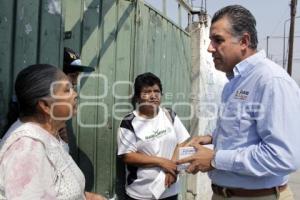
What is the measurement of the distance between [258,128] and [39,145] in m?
1.08

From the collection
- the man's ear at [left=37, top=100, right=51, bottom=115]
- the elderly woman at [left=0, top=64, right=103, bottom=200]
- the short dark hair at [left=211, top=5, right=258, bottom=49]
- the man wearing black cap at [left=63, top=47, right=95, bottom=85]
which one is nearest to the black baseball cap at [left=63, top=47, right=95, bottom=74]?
the man wearing black cap at [left=63, top=47, right=95, bottom=85]

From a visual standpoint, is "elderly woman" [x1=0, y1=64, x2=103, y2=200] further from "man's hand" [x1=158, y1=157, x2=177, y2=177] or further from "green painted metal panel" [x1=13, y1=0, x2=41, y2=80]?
"man's hand" [x1=158, y1=157, x2=177, y2=177]

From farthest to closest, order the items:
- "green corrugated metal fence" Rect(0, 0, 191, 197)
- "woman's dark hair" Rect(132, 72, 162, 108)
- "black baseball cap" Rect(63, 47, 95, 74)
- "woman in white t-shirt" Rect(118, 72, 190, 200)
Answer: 1. "woman's dark hair" Rect(132, 72, 162, 108)
2. "woman in white t-shirt" Rect(118, 72, 190, 200)
3. "black baseball cap" Rect(63, 47, 95, 74)
4. "green corrugated metal fence" Rect(0, 0, 191, 197)

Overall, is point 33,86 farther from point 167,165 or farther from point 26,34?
point 167,165

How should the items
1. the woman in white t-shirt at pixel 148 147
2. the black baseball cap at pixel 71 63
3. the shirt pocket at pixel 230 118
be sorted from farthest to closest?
the woman in white t-shirt at pixel 148 147
the black baseball cap at pixel 71 63
the shirt pocket at pixel 230 118

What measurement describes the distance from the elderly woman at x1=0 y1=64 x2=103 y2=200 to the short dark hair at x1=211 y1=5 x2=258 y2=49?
3.13ft

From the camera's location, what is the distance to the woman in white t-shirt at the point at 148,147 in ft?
11.3

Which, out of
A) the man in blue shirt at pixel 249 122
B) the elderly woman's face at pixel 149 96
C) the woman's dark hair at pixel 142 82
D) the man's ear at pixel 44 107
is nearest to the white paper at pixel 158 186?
the elderly woman's face at pixel 149 96


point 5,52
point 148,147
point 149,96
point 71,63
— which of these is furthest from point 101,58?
point 5,52

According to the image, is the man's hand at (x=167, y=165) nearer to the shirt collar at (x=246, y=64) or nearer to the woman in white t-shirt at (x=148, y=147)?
the woman in white t-shirt at (x=148, y=147)

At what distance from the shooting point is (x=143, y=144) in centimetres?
345

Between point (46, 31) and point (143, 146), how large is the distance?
1408 mm

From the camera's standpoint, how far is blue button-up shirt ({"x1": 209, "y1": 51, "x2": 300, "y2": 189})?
6.63 feet

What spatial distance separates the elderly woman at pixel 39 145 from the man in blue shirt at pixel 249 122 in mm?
807
